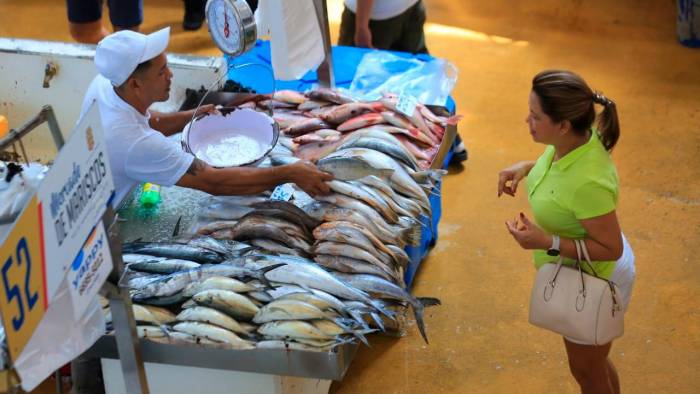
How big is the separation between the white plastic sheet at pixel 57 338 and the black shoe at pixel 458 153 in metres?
3.48

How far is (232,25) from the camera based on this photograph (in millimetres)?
3432

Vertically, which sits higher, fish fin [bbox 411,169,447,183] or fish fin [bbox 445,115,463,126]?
fish fin [bbox 411,169,447,183]

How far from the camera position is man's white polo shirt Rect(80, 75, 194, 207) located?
3.10 m

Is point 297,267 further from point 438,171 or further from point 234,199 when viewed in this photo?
point 438,171

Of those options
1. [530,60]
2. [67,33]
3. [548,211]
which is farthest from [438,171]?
[67,33]

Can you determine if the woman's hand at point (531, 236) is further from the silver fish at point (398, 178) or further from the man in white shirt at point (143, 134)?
the man in white shirt at point (143, 134)

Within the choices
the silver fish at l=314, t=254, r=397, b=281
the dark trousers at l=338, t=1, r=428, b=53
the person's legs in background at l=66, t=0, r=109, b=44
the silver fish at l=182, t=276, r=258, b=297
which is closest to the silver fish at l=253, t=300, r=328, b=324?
the silver fish at l=182, t=276, r=258, b=297

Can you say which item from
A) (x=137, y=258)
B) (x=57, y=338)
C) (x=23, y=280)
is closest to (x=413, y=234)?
(x=137, y=258)

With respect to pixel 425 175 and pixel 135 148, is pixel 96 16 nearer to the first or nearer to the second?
pixel 135 148

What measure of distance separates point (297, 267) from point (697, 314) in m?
2.46

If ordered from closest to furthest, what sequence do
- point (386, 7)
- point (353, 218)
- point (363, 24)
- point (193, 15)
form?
point (353, 218), point (363, 24), point (386, 7), point (193, 15)

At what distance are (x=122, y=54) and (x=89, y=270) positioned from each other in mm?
1240

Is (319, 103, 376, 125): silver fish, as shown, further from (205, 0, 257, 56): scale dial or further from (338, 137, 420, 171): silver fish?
(205, 0, 257, 56): scale dial

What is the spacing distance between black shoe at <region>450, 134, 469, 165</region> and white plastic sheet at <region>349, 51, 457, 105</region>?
0.79m
